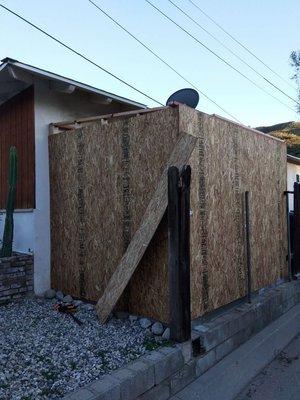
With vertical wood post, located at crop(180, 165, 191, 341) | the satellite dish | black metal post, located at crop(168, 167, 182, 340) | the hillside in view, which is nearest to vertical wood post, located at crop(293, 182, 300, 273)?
the satellite dish

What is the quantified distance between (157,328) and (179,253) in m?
1.03

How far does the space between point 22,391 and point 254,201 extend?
4643 mm

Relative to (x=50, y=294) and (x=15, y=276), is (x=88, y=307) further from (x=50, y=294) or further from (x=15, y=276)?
(x=15, y=276)

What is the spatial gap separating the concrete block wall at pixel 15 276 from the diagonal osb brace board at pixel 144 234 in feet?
5.33

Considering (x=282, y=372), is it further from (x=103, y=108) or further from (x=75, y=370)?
(x=103, y=108)

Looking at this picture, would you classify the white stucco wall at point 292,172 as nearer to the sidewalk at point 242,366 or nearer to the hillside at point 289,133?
the hillside at point 289,133

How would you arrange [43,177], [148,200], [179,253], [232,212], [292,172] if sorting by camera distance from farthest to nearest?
[292,172] → [43,177] → [232,212] → [148,200] → [179,253]

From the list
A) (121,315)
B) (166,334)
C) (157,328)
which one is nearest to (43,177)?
(121,315)

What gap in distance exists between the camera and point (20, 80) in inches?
240

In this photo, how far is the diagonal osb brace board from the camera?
4.61 metres

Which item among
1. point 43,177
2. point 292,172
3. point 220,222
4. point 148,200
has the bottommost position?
point 220,222

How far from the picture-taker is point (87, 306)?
5.76 m

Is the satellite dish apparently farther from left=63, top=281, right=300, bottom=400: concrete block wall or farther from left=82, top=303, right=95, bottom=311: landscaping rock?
left=82, top=303, right=95, bottom=311: landscaping rock

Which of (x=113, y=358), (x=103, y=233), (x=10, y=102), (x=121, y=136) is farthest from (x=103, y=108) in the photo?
(x=113, y=358)
